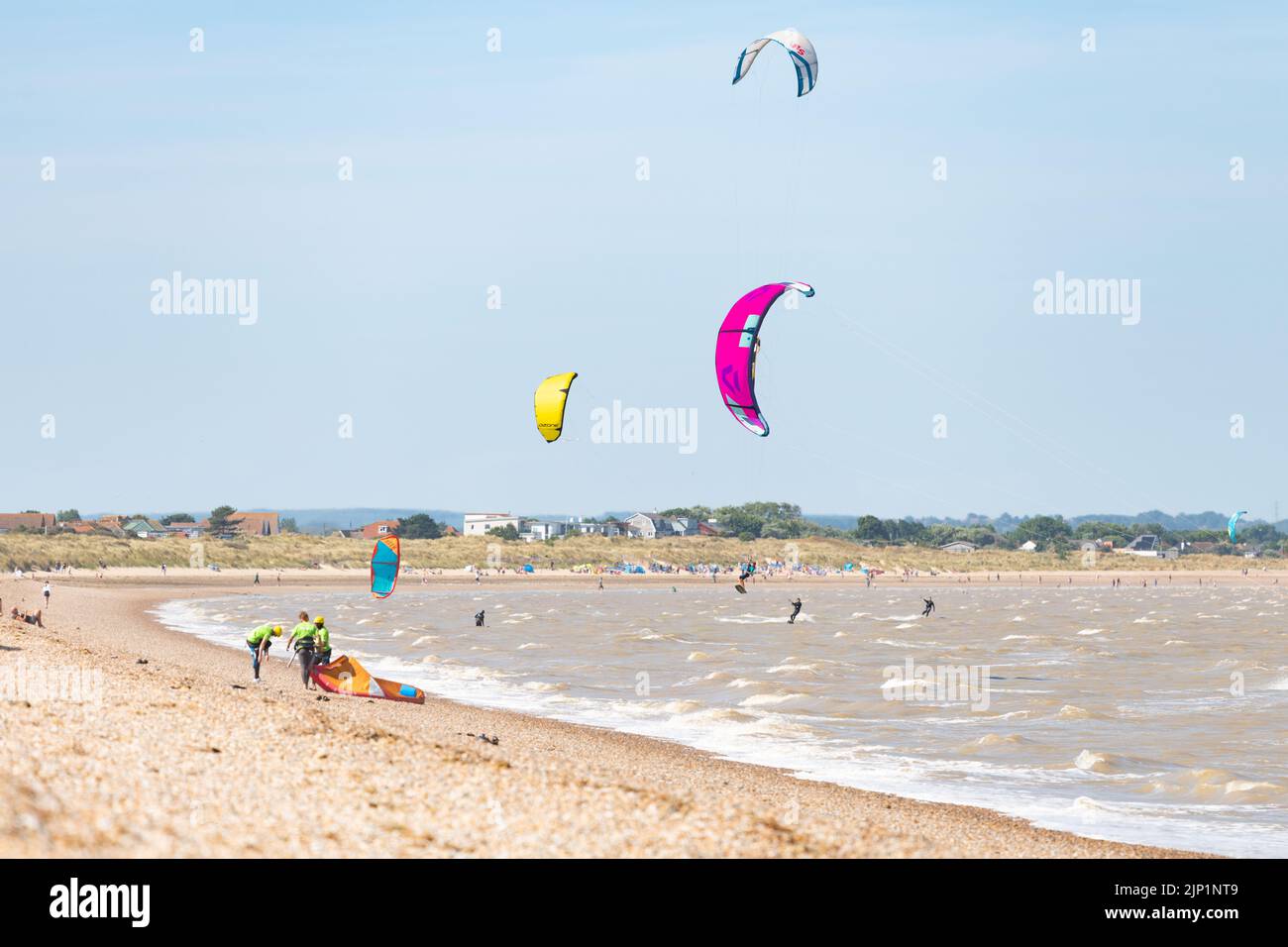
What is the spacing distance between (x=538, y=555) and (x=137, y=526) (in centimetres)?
4437

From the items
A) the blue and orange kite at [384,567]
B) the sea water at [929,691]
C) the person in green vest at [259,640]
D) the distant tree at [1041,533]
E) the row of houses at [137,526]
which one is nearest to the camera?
the sea water at [929,691]

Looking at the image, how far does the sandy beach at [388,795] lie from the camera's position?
823 cm

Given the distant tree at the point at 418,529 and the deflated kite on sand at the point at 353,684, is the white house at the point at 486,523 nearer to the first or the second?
the distant tree at the point at 418,529

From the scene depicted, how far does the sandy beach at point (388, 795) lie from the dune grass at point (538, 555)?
237ft

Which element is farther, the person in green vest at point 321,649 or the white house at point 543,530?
the white house at point 543,530

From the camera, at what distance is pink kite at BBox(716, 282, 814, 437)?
28.2 meters

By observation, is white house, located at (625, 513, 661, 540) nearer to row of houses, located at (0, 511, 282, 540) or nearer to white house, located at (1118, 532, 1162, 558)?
row of houses, located at (0, 511, 282, 540)

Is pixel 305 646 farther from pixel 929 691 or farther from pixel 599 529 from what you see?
pixel 599 529

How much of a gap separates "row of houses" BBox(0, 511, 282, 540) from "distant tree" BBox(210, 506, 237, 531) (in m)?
0.35

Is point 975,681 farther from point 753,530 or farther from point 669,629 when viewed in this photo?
point 753,530

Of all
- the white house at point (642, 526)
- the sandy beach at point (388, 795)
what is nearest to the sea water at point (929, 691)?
the sandy beach at point (388, 795)

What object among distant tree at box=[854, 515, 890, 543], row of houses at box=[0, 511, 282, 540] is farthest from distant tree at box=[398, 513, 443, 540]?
distant tree at box=[854, 515, 890, 543]
